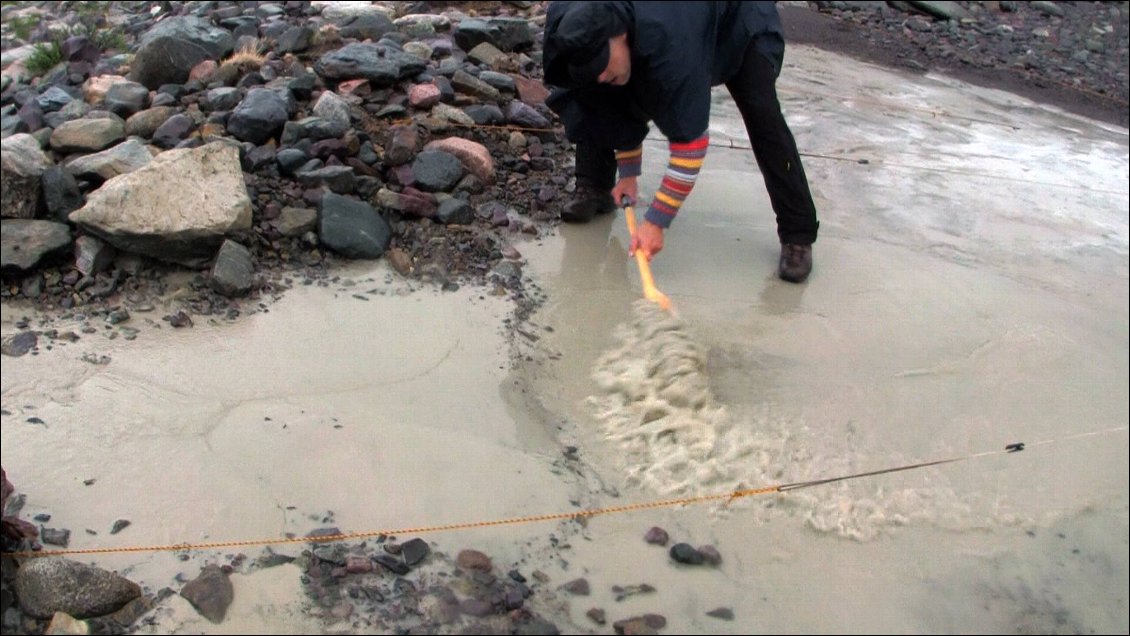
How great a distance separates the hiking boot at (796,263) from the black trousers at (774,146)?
0.03m

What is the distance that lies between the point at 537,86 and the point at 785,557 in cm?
308

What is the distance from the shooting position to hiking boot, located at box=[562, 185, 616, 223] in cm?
394

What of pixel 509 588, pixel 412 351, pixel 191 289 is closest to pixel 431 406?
pixel 412 351

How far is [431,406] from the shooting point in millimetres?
2852

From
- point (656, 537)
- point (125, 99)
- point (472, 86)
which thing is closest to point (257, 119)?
point (125, 99)

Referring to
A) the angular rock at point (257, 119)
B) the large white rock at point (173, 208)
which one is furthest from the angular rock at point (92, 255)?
the angular rock at point (257, 119)

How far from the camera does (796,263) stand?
12.0ft

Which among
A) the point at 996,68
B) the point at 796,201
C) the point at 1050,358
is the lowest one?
the point at 996,68

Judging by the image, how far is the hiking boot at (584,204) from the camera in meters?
3.94

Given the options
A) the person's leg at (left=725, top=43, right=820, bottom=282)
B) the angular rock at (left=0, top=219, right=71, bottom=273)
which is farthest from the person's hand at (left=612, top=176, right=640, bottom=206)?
the angular rock at (left=0, top=219, right=71, bottom=273)

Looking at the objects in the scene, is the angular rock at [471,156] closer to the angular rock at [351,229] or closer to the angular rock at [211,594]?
the angular rock at [351,229]

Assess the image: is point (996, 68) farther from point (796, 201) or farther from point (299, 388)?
point (299, 388)

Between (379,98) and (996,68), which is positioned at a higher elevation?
(379,98)

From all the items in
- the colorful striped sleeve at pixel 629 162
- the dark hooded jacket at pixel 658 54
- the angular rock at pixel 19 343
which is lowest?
the angular rock at pixel 19 343
